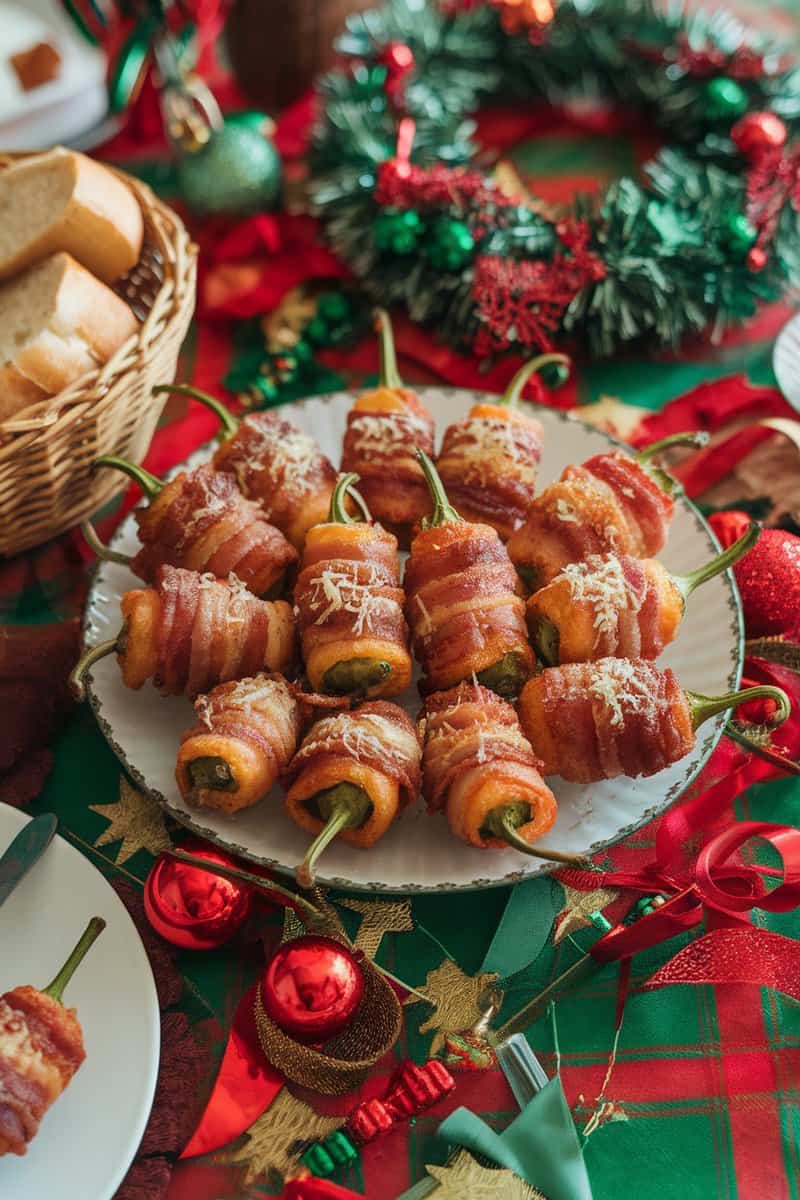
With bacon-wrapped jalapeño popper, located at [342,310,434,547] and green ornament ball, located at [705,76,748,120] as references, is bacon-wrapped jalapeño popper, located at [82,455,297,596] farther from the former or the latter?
green ornament ball, located at [705,76,748,120]

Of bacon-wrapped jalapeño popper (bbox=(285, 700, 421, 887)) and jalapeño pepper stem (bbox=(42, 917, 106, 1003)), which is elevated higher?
jalapeño pepper stem (bbox=(42, 917, 106, 1003))

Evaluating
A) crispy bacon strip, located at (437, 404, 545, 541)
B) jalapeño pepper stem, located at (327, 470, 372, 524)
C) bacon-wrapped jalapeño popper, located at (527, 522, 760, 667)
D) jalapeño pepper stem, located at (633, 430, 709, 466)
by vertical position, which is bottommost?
jalapeño pepper stem, located at (633, 430, 709, 466)

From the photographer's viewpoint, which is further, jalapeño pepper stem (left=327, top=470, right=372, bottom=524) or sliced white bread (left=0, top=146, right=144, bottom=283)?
sliced white bread (left=0, top=146, right=144, bottom=283)

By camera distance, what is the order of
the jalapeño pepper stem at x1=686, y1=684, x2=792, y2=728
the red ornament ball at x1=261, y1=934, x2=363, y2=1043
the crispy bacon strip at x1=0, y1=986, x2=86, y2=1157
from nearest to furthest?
1. the crispy bacon strip at x1=0, y1=986, x2=86, y2=1157
2. the red ornament ball at x1=261, y1=934, x2=363, y2=1043
3. the jalapeño pepper stem at x1=686, y1=684, x2=792, y2=728

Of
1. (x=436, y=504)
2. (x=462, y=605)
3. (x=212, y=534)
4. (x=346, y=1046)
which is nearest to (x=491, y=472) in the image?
(x=436, y=504)

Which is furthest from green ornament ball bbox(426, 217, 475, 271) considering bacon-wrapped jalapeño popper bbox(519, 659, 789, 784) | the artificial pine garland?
bacon-wrapped jalapeño popper bbox(519, 659, 789, 784)

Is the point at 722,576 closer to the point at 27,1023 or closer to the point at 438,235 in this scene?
the point at 438,235
